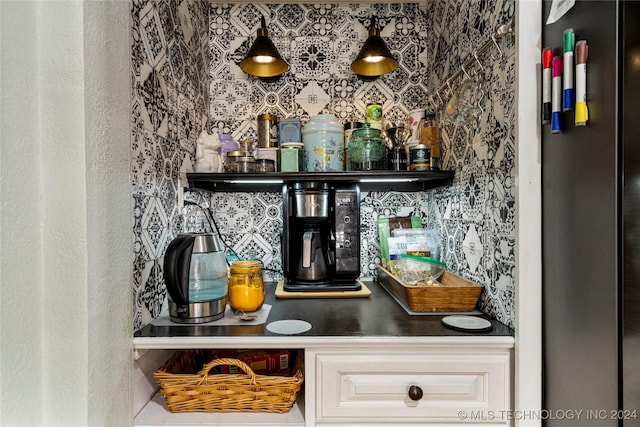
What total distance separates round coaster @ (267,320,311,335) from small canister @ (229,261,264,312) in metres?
0.11

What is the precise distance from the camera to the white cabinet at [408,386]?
0.87 metres

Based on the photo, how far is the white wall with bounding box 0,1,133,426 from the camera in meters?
0.63

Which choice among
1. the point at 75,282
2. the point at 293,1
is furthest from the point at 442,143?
the point at 75,282

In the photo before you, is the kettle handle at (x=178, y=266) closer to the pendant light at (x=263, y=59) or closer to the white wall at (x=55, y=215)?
the white wall at (x=55, y=215)

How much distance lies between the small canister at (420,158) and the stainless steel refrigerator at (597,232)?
1.63ft

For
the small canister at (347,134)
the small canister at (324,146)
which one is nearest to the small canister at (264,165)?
the small canister at (324,146)

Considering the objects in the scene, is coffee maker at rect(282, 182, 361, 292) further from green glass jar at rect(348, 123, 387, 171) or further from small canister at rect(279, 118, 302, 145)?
small canister at rect(279, 118, 302, 145)

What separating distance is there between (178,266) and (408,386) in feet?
2.20

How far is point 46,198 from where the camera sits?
2.25 ft

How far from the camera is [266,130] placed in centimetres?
149

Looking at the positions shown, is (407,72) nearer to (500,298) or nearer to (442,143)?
(442,143)

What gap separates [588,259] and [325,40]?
4.43 ft

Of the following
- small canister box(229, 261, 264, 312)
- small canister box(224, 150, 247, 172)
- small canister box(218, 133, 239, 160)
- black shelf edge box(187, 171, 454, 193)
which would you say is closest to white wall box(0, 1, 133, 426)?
small canister box(229, 261, 264, 312)

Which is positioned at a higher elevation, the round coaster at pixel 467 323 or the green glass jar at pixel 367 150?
the green glass jar at pixel 367 150
